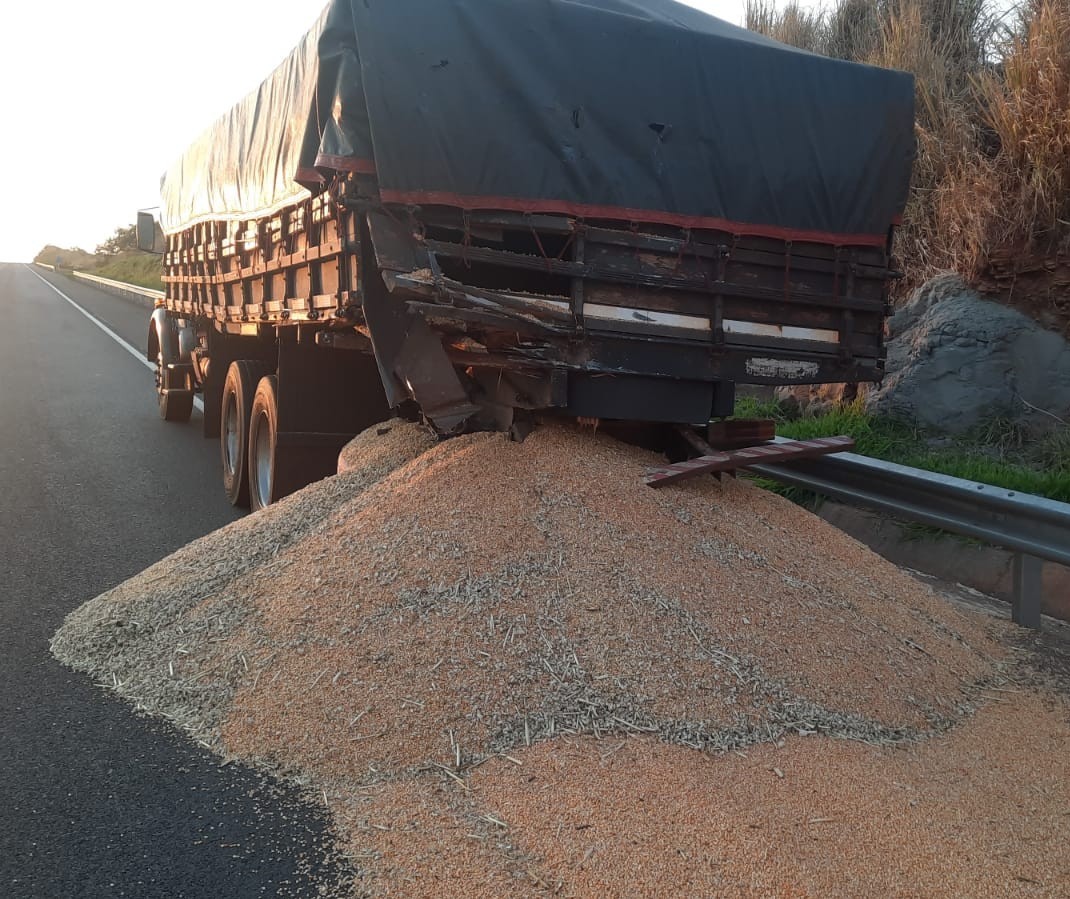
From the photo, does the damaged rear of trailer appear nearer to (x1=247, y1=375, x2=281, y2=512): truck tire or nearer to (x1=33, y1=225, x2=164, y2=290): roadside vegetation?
(x1=247, y1=375, x2=281, y2=512): truck tire

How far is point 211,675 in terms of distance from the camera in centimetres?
408

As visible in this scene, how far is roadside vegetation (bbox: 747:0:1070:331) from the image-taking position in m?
8.20

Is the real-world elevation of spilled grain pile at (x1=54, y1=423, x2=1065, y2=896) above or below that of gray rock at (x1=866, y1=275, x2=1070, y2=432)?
below

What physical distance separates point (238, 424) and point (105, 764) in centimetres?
501

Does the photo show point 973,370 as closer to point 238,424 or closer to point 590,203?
point 590,203

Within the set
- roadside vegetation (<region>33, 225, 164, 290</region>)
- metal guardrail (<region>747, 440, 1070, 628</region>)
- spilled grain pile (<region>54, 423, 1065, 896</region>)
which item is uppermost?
roadside vegetation (<region>33, 225, 164, 290</region>)

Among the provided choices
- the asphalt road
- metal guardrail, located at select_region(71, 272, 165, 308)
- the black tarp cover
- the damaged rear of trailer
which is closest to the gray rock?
the damaged rear of trailer

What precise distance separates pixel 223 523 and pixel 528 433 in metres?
3.53

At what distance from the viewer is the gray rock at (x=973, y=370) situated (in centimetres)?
776

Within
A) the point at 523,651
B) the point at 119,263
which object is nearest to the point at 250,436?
the point at 523,651

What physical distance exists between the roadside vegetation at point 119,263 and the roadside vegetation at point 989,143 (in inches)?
1423

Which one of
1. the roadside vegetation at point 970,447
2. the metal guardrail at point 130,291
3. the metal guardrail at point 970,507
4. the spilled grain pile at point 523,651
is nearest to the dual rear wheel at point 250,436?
the spilled grain pile at point 523,651

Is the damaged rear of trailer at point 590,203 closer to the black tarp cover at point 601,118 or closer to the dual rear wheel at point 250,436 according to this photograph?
the black tarp cover at point 601,118

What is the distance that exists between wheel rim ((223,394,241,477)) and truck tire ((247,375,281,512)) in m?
0.51
